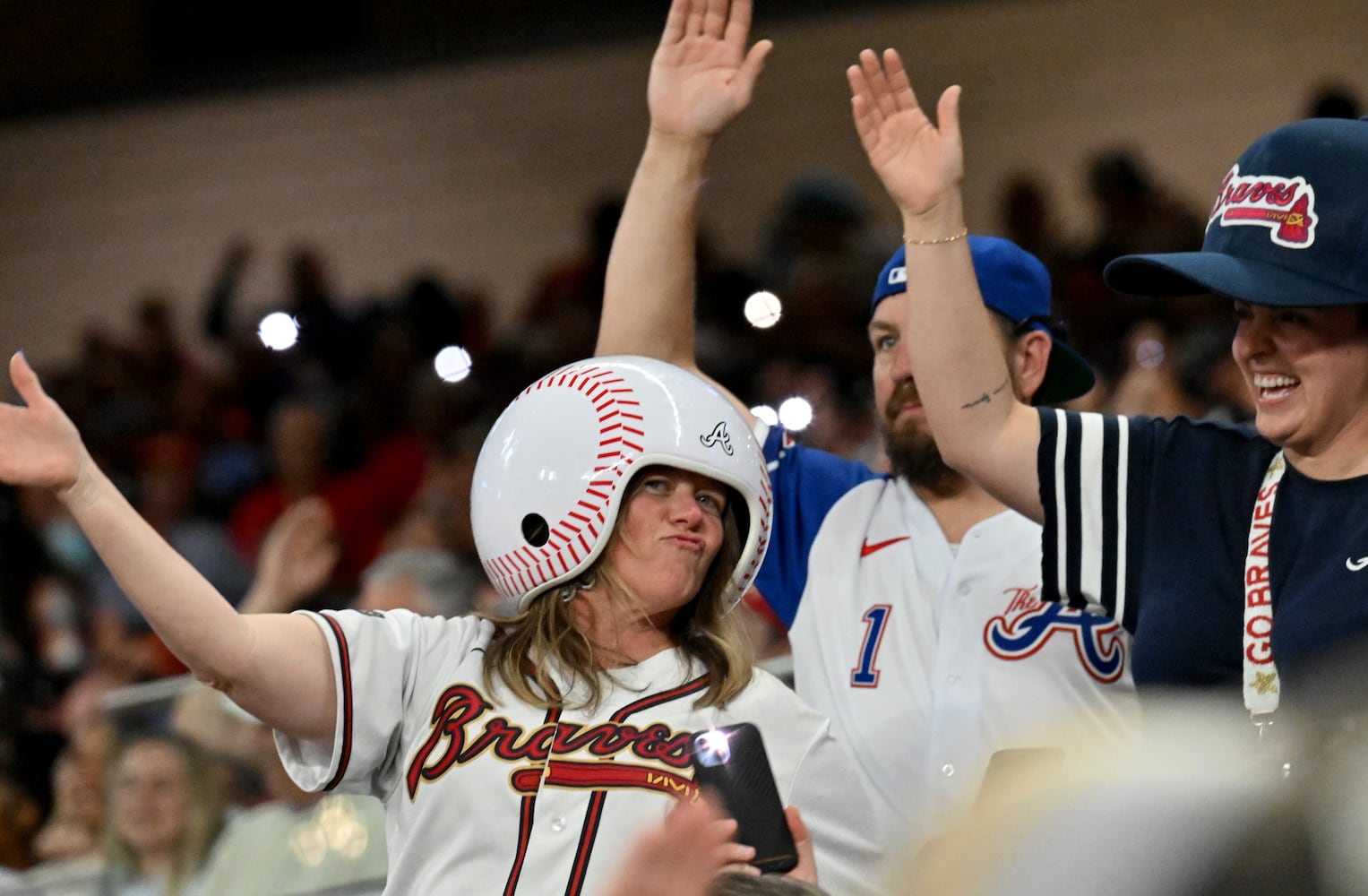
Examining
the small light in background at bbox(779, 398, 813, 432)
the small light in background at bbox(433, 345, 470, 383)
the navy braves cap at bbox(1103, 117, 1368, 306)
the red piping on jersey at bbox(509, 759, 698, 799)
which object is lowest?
the small light in background at bbox(433, 345, 470, 383)

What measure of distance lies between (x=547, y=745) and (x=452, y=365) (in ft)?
16.3

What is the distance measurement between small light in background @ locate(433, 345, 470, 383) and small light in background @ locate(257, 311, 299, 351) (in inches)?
25.0

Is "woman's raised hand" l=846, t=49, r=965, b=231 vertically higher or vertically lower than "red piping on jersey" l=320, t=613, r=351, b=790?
higher

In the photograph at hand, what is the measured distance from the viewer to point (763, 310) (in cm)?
734

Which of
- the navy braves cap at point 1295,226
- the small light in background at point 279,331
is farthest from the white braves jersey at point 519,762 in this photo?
the small light in background at point 279,331

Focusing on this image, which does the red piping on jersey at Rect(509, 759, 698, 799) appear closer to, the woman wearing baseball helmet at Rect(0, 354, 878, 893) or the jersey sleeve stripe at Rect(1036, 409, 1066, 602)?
the woman wearing baseball helmet at Rect(0, 354, 878, 893)

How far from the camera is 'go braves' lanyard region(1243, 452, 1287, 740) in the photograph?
2609 millimetres

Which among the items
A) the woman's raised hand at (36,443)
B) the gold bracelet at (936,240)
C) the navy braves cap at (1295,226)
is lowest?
the woman's raised hand at (36,443)

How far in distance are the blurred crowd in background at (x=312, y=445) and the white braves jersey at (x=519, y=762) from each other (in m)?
1.30

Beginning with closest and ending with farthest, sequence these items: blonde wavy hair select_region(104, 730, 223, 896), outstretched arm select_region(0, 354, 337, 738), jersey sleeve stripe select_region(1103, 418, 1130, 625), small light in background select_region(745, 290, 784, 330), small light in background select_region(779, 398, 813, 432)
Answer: outstretched arm select_region(0, 354, 337, 738)
jersey sleeve stripe select_region(1103, 418, 1130, 625)
blonde wavy hair select_region(104, 730, 223, 896)
small light in background select_region(779, 398, 813, 432)
small light in background select_region(745, 290, 784, 330)

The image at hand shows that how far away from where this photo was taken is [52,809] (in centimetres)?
577

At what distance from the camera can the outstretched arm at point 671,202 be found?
3791 millimetres

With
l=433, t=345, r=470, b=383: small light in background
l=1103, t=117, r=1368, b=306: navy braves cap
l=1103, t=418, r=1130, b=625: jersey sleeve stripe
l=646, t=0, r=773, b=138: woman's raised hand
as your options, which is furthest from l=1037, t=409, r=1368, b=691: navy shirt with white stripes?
l=433, t=345, r=470, b=383: small light in background

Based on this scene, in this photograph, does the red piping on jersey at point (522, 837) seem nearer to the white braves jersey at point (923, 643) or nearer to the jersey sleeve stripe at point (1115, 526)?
the white braves jersey at point (923, 643)
